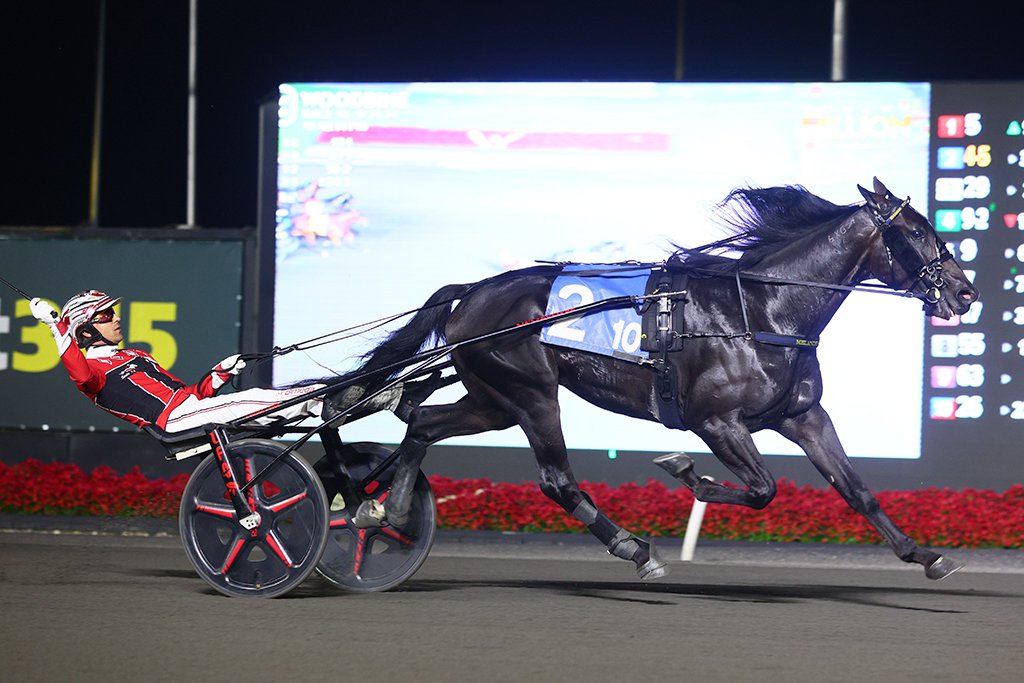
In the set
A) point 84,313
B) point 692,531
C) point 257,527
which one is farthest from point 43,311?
point 692,531

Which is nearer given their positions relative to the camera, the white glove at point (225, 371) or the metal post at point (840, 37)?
Answer: the white glove at point (225, 371)

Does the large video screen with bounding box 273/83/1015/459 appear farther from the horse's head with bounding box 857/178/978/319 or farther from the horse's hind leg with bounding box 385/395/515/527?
the horse's head with bounding box 857/178/978/319

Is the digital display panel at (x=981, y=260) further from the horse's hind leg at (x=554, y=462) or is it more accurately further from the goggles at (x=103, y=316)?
the goggles at (x=103, y=316)

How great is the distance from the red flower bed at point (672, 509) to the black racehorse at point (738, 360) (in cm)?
292

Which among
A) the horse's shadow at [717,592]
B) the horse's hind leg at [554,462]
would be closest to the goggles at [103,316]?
the horse's shadow at [717,592]

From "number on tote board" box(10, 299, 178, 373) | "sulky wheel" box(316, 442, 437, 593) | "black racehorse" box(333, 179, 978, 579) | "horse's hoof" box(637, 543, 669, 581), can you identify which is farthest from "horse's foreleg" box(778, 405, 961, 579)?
"number on tote board" box(10, 299, 178, 373)

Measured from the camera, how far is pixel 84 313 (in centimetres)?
760

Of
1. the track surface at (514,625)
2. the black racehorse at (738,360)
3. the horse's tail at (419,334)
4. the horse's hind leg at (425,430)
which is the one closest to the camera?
→ the track surface at (514,625)

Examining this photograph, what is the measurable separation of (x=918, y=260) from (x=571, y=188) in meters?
4.45

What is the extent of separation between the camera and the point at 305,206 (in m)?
11.6

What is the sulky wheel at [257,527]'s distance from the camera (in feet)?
23.6

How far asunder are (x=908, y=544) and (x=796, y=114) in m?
4.78

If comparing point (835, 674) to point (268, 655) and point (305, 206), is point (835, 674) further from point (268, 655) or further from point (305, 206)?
point (305, 206)

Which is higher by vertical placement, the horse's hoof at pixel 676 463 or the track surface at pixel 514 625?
the horse's hoof at pixel 676 463
